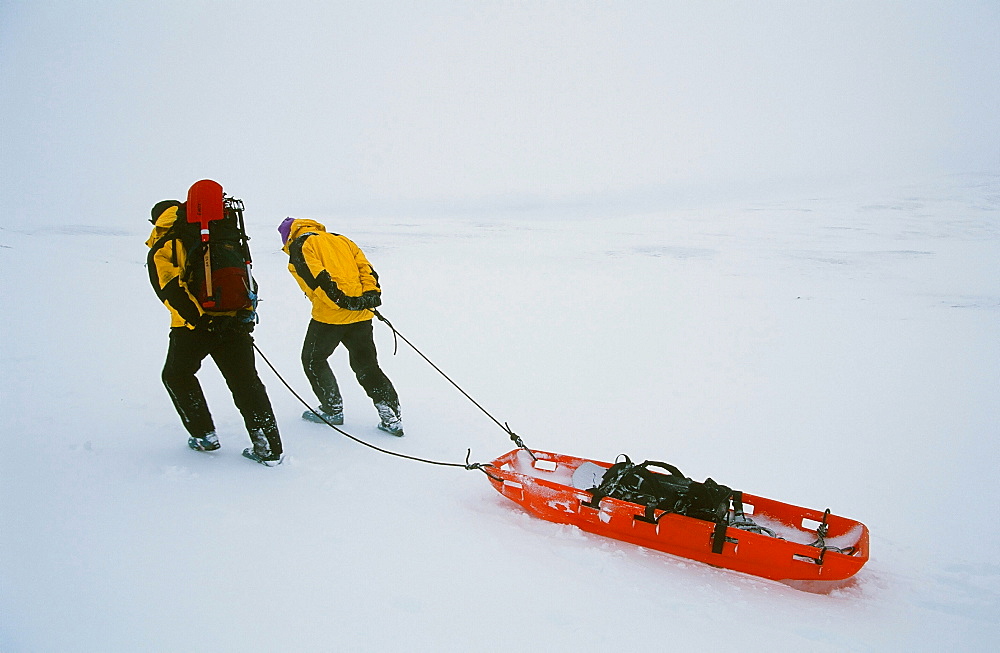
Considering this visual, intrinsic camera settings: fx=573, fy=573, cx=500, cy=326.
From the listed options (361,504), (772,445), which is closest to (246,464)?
(361,504)

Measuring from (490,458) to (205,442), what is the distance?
6.53 feet

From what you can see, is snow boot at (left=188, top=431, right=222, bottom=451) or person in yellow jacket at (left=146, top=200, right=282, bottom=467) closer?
person in yellow jacket at (left=146, top=200, right=282, bottom=467)

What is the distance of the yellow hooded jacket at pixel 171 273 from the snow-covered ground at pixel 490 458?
38.5 inches

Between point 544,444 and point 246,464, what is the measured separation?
7.68 feet

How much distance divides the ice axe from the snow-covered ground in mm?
1132

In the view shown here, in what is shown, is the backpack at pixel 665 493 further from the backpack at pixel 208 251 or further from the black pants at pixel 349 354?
the backpack at pixel 208 251

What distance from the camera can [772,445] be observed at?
4.91 meters

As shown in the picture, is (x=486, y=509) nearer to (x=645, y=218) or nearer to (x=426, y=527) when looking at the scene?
(x=426, y=527)

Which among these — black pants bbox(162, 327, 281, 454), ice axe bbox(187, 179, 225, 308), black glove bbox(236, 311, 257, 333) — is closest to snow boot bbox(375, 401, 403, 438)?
black pants bbox(162, 327, 281, 454)

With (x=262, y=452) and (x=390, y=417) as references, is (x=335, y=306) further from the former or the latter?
(x=262, y=452)

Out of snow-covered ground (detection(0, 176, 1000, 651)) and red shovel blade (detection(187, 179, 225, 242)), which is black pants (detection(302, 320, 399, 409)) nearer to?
snow-covered ground (detection(0, 176, 1000, 651))

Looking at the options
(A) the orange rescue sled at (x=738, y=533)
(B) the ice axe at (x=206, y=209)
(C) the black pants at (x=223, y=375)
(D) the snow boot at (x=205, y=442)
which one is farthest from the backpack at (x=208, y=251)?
(A) the orange rescue sled at (x=738, y=533)

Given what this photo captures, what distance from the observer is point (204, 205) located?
3133 mm

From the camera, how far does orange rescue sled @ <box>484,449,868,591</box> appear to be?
292 centimetres
